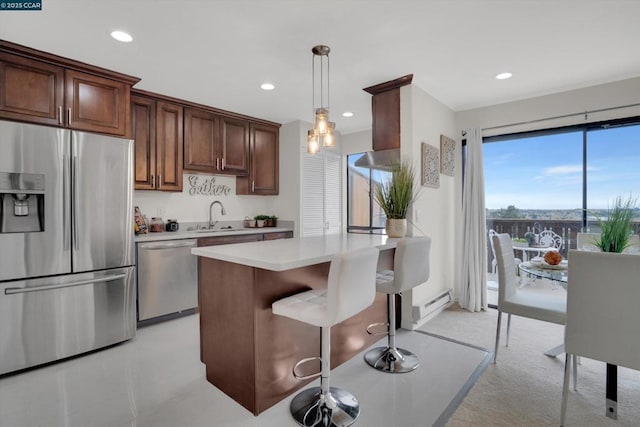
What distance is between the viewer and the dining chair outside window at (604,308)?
61.0 inches

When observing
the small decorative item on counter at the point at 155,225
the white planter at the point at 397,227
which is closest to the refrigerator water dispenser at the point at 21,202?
the small decorative item on counter at the point at 155,225

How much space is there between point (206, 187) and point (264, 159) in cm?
95

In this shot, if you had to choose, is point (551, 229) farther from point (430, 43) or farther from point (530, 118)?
point (430, 43)

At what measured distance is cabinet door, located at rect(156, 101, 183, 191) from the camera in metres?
3.56

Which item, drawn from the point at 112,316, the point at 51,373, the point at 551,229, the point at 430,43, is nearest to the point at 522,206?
the point at 551,229

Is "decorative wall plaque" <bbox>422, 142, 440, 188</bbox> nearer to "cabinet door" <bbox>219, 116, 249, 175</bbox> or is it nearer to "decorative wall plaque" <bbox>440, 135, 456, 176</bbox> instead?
"decorative wall plaque" <bbox>440, 135, 456, 176</bbox>

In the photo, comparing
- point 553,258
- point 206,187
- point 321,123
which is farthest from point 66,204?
point 553,258

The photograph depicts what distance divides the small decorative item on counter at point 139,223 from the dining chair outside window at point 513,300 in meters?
3.64

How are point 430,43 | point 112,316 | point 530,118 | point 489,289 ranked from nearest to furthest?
point 430,43, point 112,316, point 530,118, point 489,289

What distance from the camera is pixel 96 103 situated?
2.80 metres

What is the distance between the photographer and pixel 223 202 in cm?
454

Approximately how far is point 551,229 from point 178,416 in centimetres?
440

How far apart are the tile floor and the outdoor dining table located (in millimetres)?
708

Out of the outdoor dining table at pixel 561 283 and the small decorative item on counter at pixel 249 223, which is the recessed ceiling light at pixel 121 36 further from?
the outdoor dining table at pixel 561 283
